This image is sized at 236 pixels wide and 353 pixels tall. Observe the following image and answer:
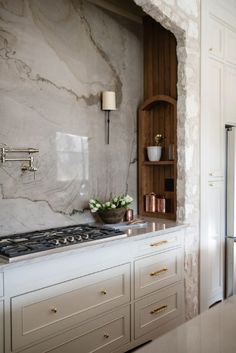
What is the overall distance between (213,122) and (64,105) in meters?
1.39

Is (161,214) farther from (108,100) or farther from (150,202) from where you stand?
(108,100)

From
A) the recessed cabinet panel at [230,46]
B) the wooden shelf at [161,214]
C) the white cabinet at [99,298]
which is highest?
the recessed cabinet panel at [230,46]

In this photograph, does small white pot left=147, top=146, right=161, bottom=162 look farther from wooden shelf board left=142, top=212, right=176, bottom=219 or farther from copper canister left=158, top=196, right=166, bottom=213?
wooden shelf board left=142, top=212, right=176, bottom=219

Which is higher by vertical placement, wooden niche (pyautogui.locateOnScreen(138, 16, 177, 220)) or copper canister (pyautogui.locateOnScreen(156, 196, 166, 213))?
wooden niche (pyautogui.locateOnScreen(138, 16, 177, 220))

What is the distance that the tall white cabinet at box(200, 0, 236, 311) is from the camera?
10.4 ft

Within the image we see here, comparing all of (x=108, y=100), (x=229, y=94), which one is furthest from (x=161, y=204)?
(x=229, y=94)

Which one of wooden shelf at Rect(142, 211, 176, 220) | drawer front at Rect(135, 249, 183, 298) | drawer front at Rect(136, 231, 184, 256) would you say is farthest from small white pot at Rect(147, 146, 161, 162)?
drawer front at Rect(135, 249, 183, 298)

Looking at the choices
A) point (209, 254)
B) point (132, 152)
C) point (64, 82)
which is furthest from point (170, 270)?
point (64, 82)

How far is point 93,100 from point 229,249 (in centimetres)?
193

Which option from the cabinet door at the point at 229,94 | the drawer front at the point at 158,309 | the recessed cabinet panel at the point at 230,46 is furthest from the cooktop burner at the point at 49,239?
the recessed cabinet panel at the point at 230,46

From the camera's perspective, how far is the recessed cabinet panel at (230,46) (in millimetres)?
3412

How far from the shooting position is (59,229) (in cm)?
266

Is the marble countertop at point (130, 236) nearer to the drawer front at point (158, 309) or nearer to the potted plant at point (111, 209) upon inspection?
the potted plant at point (111, 209)

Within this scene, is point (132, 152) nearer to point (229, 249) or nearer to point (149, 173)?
point (149, 173)
